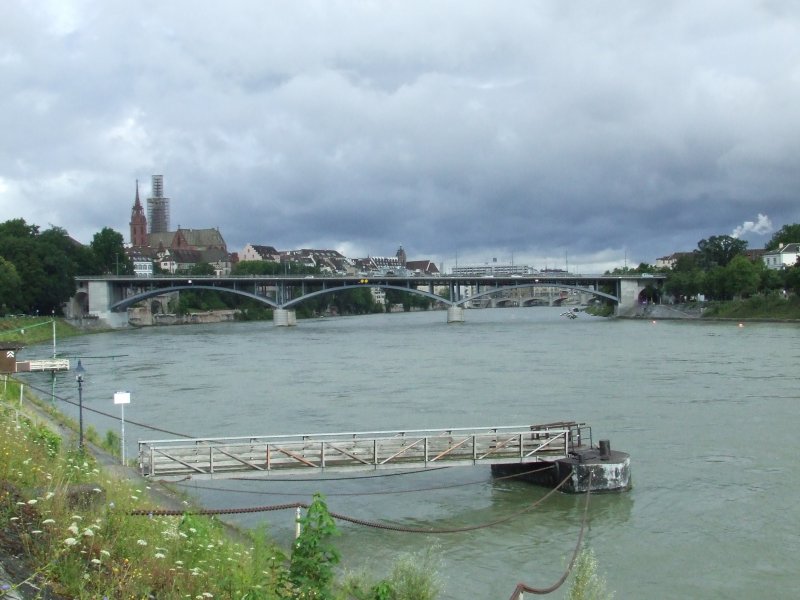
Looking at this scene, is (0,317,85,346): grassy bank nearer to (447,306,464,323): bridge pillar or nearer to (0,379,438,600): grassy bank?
(447,306,464,323): bridge pillar

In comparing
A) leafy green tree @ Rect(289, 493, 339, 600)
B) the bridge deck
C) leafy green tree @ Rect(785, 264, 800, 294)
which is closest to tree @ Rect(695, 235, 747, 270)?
leafy green tree @ Rect(785, 264, 800, 294)

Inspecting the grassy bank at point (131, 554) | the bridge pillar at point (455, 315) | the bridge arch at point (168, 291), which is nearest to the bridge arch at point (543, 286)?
the bridge pillar at point (455, 315)

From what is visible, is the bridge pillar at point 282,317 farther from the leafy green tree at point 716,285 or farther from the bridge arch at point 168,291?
the leafy green tree at point 716,285

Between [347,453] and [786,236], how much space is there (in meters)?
148

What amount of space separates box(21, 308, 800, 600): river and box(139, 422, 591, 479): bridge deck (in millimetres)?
749

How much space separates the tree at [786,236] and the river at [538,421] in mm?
92327

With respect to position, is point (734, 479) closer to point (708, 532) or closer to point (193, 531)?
point (708, 532)

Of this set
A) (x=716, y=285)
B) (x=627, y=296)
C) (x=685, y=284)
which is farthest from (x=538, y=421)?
(x=627, y=296)

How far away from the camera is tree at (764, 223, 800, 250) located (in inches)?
5689

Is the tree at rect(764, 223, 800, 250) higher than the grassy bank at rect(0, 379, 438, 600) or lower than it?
higher

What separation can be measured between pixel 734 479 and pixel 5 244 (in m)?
95.4

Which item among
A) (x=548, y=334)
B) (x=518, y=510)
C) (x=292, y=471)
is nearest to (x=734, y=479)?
(x=518, y=510)

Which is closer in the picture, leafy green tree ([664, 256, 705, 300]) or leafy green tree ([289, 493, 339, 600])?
leafy green tree ([289, 493, 339, 600])

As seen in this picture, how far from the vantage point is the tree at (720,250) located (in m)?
139
